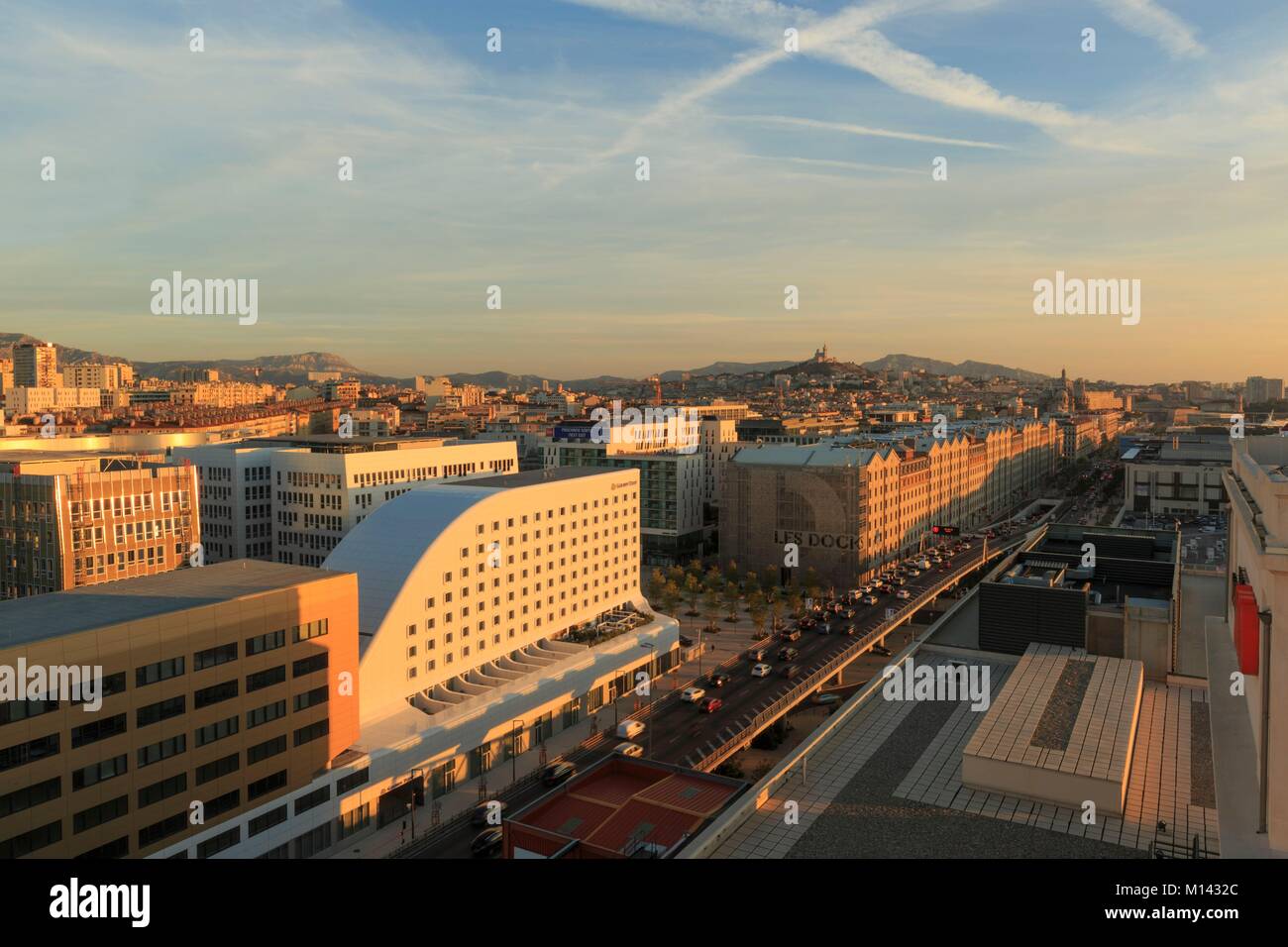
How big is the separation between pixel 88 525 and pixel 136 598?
20.8 m

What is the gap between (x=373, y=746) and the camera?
26.3m

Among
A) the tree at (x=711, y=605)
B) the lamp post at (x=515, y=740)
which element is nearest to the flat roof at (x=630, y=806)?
the lamp post at (x=515, y=740)

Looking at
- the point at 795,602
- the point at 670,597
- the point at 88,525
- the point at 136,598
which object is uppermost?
Answer: the point at 136,598

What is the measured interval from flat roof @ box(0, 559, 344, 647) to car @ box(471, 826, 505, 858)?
329 inches

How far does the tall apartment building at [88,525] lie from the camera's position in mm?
38156

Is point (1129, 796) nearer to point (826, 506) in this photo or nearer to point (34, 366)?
point (826, 506)

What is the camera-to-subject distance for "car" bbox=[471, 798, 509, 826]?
26.0m

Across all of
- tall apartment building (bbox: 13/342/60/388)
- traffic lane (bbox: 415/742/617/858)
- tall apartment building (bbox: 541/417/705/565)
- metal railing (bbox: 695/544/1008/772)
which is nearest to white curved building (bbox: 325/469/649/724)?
traffic lane (bbox: 415/742/617/858)

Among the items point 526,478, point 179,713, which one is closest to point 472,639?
point 526,478

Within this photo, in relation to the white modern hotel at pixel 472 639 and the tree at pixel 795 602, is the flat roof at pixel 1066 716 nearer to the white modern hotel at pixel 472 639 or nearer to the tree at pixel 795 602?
the white modern hotel at pixel 472 639

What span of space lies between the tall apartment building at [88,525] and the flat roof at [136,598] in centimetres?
1656

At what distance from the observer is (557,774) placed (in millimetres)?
28703

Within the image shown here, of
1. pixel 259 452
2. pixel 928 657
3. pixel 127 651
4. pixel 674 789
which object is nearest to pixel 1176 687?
pixel 928 657

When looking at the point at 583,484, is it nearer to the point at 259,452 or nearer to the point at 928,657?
the point at 928,657
